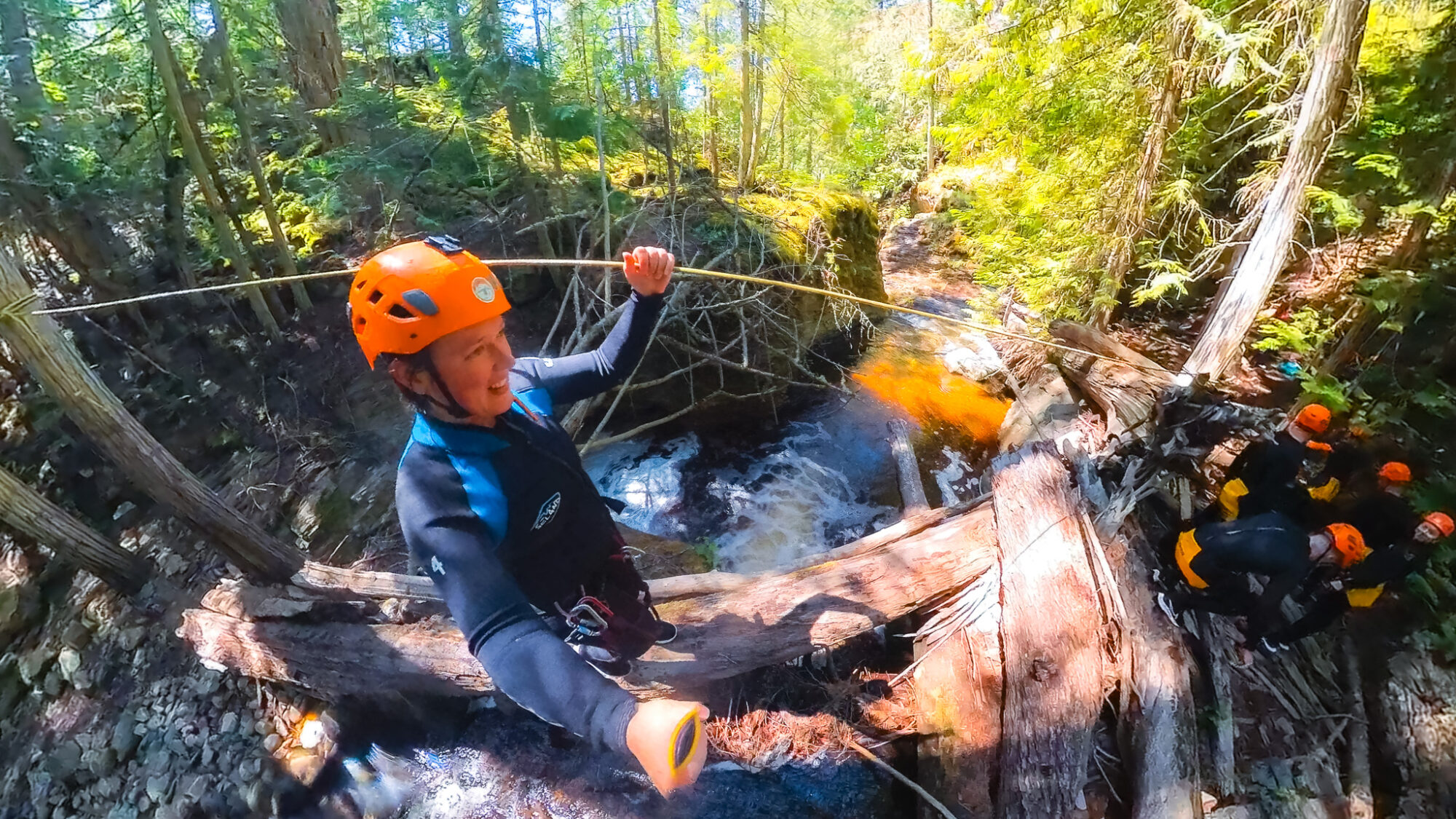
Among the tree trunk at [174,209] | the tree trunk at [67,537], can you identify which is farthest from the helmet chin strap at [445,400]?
the tree trunk at [174,209]

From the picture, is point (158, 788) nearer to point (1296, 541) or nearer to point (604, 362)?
point (604, 362)

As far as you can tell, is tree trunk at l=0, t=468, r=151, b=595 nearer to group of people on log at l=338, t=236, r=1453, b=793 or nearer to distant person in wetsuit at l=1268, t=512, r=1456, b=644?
group of people on log at l=338, t=236, r=1453, b=793

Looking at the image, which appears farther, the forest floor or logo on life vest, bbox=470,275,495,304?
the forest floor

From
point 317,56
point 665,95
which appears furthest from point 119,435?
point 665,95

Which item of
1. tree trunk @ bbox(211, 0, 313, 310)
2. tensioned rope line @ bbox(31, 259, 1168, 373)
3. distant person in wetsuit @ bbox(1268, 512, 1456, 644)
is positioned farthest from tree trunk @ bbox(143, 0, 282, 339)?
distant person in wetsuit @ bbox(1268, 512, 1456, 644)

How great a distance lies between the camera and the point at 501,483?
2.14 meters

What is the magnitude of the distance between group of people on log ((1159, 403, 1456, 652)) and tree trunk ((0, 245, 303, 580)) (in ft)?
21.7

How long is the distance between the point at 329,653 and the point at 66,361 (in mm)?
2617

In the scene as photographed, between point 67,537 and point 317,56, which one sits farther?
point 317,56

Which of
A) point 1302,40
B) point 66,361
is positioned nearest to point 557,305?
point 66,361

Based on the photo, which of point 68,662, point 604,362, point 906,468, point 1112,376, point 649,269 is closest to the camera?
point 649,269

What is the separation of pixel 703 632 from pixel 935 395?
640 centimetres

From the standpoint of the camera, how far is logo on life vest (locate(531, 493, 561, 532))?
92.7 inches

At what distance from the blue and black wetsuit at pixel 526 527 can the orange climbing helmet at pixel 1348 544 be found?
434 cm
